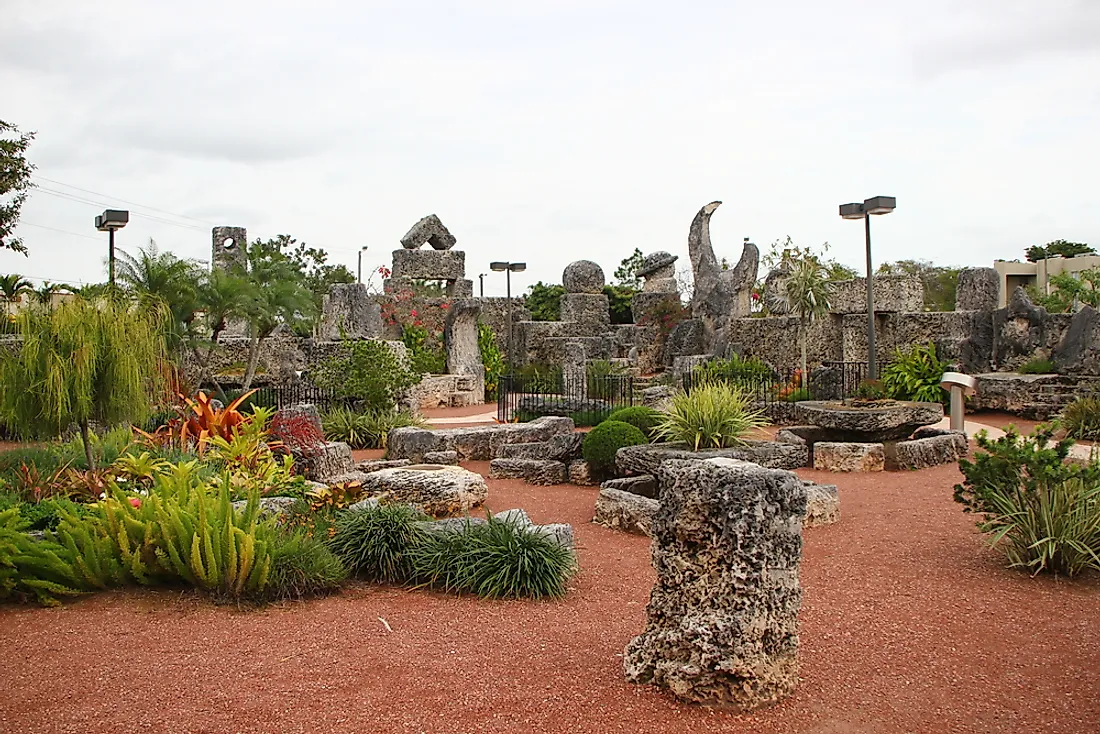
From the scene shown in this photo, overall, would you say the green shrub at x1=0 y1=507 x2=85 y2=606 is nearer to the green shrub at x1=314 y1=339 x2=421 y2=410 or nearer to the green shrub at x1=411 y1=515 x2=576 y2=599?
the green shrub at x1=411 y1=515 x2=576 y2=599

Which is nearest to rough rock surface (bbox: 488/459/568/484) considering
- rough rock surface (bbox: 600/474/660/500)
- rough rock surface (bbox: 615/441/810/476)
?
rough rock surface (bbox: 615/441/810/476)

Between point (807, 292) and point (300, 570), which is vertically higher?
point (807, 292)

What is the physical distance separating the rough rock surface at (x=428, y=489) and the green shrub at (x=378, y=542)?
5.31ft

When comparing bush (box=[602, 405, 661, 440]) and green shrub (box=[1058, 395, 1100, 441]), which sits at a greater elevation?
bush (box=[602, 405, 661, 440])

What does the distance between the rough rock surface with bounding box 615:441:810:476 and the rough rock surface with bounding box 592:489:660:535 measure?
0.65 meters

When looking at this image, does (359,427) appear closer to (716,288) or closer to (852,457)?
(852,457)

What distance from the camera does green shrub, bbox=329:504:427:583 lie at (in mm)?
6539

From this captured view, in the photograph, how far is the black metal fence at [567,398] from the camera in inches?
645

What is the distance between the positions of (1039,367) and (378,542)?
44.5 feet

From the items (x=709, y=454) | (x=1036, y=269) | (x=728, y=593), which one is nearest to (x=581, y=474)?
(x=709, y=454)

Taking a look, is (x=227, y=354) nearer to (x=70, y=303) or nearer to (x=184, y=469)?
(x=70, y=303)

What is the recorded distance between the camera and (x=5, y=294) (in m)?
17.1

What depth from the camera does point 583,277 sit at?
27766mm

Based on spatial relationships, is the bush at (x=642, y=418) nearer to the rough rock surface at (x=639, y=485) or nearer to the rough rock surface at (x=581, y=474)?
the rough rock surface at (x=581, y=474)
